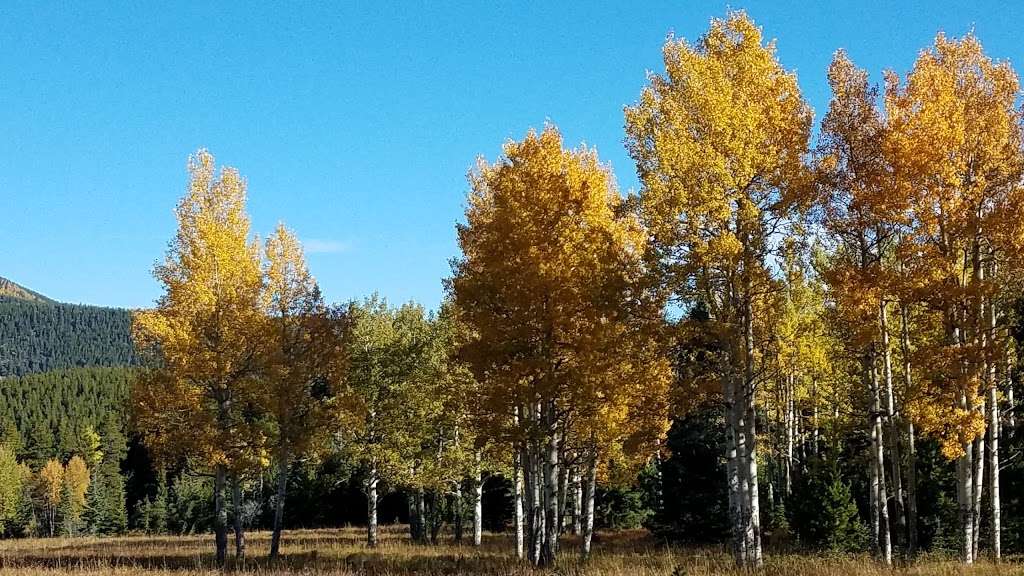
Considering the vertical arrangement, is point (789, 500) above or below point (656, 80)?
below

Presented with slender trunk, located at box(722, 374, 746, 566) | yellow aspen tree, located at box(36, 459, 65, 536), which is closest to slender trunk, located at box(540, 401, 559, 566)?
slender trunk, located at box(722, 374, 746, 566)

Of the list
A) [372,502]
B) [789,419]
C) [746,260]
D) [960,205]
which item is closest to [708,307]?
[746,260]

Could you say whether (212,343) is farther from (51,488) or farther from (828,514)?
(51,488)

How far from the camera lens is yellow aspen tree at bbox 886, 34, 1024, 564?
14.2 m

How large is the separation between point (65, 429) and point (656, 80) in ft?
400

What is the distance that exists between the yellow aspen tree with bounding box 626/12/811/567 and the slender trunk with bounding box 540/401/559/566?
4135 mm

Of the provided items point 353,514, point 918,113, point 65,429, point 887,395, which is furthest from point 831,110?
point 65,429

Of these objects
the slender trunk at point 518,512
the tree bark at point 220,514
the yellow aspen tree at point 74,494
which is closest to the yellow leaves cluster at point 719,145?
the slender trunk at point 518,512

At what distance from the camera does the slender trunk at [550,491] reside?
17258mm

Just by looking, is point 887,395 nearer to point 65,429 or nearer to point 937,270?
point 937,270

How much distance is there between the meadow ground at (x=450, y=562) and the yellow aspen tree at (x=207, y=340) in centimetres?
336

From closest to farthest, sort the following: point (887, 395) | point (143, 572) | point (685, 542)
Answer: point (887, 395) < point (143, 572) < point (685, 542)

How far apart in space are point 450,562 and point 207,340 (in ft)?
31.7

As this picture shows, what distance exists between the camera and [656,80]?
16062 millimetres
